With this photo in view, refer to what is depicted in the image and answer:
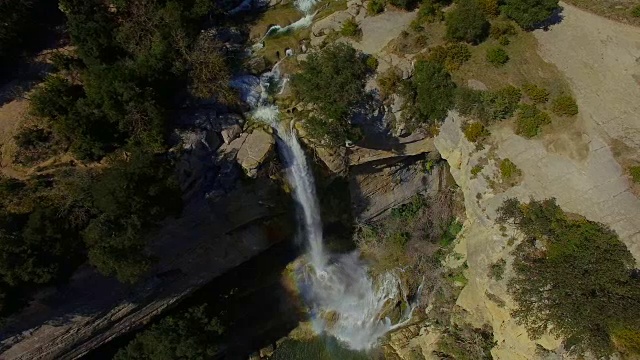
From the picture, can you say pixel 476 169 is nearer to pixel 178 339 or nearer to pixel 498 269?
pixel 498 269

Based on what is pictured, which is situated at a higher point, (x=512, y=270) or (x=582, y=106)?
(x=582, y=106)

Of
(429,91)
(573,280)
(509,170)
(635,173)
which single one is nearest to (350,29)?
(429,91)

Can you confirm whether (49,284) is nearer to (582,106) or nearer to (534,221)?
(534,221)

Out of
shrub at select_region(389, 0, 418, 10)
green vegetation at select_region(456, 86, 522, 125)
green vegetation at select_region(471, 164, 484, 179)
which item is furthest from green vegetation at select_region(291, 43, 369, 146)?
green vegetation at select_region(471, 164, 484, 179)

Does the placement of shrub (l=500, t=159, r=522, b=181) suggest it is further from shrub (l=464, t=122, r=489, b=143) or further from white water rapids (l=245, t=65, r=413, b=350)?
white water rapids (l=245, t=65, r=413, b=350)

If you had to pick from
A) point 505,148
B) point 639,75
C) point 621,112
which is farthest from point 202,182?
point 639,75

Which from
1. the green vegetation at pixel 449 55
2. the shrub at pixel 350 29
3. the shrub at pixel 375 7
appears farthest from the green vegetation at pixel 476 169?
the shrub at pixel 375 7
